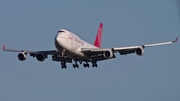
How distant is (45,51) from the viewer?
63969 millimetres

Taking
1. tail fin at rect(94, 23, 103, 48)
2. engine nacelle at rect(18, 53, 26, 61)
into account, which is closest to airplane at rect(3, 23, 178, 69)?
engine nacelle at rect(18, 53, 26, 61)

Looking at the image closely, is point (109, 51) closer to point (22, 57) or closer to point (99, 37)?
point (22, 57)

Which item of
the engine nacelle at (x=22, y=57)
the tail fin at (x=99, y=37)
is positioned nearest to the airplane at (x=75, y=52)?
the engine nacelle at (x=22, y=57)

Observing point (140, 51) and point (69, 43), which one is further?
point (140, 51)

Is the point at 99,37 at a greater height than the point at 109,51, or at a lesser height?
greater

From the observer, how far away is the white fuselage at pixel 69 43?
59719mm

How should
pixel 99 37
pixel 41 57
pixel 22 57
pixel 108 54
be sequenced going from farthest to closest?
pixel 99 37, pixel 22 57, pixel 41 57, pixel 108 54

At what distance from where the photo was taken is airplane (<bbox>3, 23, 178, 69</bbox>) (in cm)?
6028

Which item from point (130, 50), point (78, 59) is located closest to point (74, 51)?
point (78, 59)

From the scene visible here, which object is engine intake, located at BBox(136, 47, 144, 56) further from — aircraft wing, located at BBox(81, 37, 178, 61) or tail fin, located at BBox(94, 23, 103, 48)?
tail fin, located at BBox(94, 23, 103, 48)

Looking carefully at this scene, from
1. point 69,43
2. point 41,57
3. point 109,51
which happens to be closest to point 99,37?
point 109,51

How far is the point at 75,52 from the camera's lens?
2424 inches

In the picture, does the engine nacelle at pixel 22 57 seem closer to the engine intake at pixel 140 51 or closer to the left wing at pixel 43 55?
the left wing at pixel 43 55

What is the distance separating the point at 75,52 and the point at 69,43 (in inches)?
65.1
